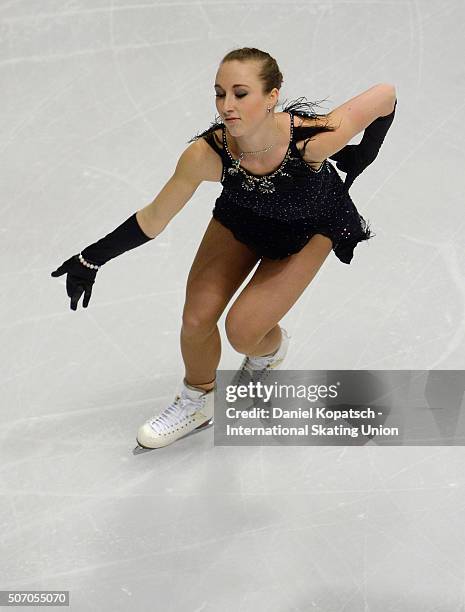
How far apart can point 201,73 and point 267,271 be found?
1.93m

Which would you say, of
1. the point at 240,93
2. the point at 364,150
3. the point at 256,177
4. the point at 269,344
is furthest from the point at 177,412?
the point at 240,93

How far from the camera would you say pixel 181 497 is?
306 cm

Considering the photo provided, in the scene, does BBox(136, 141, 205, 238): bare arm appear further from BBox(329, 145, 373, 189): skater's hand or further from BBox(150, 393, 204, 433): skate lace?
BBox(150, 393, 204, 433): skate lace

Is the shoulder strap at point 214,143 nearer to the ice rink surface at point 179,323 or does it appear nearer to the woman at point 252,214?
the woman at point 252,214

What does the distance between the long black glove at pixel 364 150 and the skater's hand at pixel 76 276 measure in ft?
2.65

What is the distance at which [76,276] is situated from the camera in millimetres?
2973

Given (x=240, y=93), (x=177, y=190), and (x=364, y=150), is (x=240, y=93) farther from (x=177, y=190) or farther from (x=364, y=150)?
(x=364, y=150)

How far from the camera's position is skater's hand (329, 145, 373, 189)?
3.04 m

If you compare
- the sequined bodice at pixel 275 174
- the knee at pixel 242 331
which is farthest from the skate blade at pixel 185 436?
the sequined bodice at pixel 275 174

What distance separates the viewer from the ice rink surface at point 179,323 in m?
2.86

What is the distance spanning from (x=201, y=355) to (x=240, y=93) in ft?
2.98

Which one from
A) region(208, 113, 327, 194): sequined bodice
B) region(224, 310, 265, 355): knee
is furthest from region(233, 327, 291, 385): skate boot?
region(208, 113, 327, 194): sequined bodice

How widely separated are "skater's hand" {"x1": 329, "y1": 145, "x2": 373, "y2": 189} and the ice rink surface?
0.73 m

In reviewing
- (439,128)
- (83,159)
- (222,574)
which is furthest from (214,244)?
Result: (439,128)
